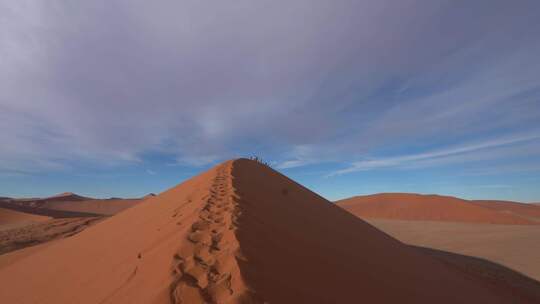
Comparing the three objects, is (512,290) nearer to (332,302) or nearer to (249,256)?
(332,302)

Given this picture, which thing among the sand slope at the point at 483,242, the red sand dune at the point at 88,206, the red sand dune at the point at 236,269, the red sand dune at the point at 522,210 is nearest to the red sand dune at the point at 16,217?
the red sand dune at the point at 88,206

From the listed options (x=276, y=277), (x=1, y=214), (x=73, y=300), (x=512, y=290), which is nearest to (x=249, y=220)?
(x=276, y=277)

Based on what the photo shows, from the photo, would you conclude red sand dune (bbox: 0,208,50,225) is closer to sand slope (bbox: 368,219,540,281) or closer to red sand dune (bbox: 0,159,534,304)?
red sand dune (bbox: 0,159,534,304)

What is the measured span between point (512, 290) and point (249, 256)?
8.25 metres

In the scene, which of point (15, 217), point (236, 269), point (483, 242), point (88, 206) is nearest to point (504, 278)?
point (483, 242)

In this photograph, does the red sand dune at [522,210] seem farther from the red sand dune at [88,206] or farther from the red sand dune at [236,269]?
the red sand dune at [88,206]

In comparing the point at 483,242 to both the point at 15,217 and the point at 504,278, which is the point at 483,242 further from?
the point at 15,217

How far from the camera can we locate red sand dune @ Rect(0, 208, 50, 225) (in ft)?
67.4

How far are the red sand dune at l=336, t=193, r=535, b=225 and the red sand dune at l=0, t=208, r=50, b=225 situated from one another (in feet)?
106

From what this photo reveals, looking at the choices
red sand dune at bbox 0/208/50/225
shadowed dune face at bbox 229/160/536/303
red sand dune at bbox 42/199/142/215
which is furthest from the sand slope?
red sand dune at bbox 42/199/142/215

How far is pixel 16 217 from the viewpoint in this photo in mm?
21844

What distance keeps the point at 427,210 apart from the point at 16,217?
41961 millimetres

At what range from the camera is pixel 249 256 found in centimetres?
238

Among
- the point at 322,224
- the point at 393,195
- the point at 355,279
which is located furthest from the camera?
the point at 393,195
